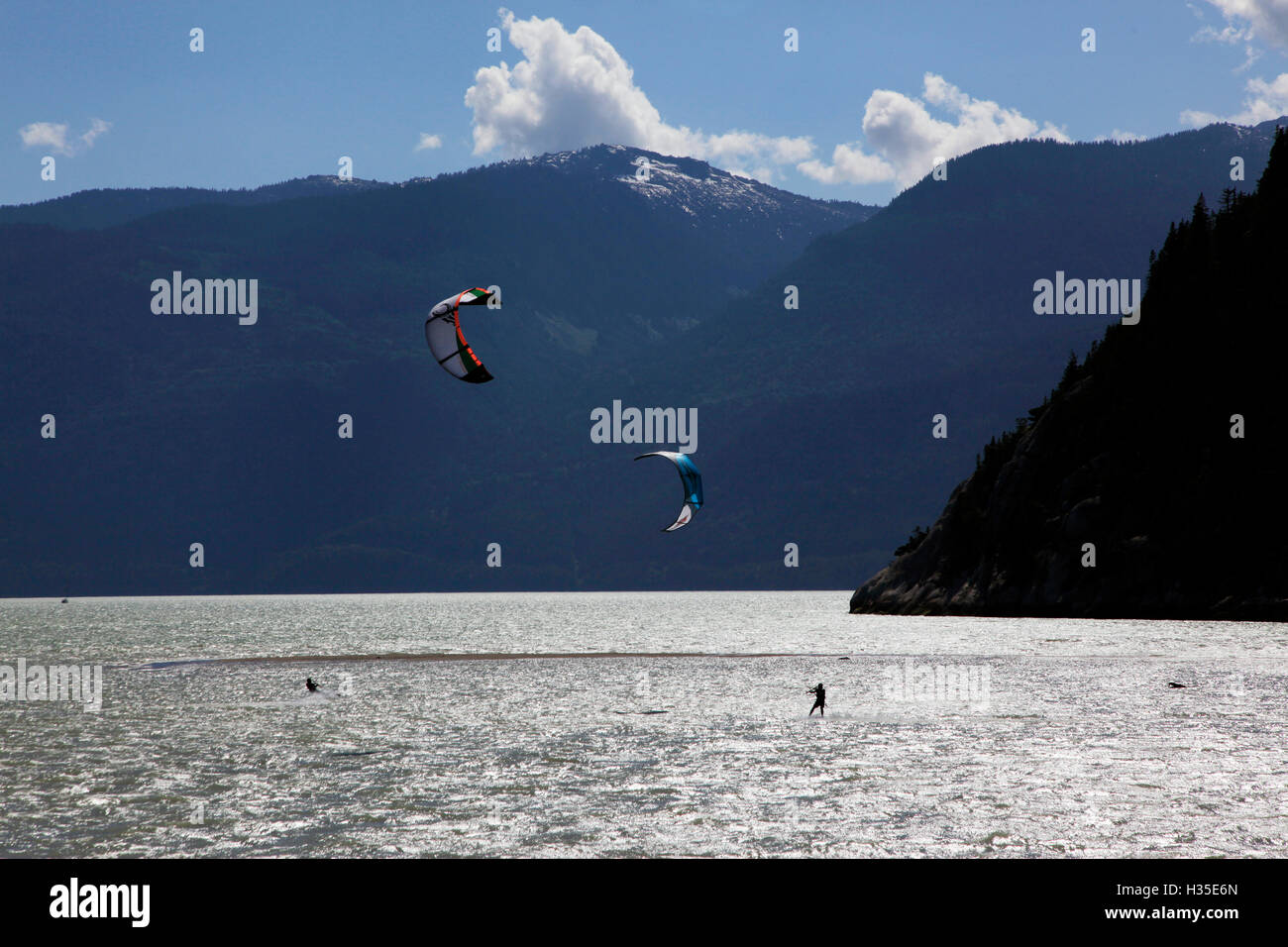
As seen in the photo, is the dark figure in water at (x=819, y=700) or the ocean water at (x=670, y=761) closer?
the ocean water at (x=670, y=761)

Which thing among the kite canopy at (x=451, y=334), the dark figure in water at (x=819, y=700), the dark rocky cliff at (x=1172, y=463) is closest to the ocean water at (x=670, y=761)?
the dark figure in water at (x=819, y=700)

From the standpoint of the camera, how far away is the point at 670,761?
39.3 m

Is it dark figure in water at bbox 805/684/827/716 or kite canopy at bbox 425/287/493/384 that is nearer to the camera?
kite canopy at bbox 425/287/493/384

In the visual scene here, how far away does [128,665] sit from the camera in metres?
96.4

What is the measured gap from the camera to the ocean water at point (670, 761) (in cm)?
2698

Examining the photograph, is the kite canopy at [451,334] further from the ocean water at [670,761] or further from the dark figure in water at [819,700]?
the dark figure in water at [819,700]

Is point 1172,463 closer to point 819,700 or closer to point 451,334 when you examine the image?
point 819,700

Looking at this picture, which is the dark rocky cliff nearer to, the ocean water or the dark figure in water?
the ocean water

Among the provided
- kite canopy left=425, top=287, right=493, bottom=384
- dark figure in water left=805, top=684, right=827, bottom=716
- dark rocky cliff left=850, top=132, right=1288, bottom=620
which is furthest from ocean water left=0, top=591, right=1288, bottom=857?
dark rocky cliff left=850, top=132, right=1288, bottom=620

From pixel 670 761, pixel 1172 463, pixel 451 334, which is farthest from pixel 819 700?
pixel 1172 463

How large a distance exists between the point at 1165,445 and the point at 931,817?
367ft

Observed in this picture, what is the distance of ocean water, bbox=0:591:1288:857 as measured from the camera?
27.0 metres

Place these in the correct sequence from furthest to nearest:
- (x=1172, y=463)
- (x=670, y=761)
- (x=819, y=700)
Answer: (x=1172, y=463) < (x=819, y=700) < (x=670, y=761)
